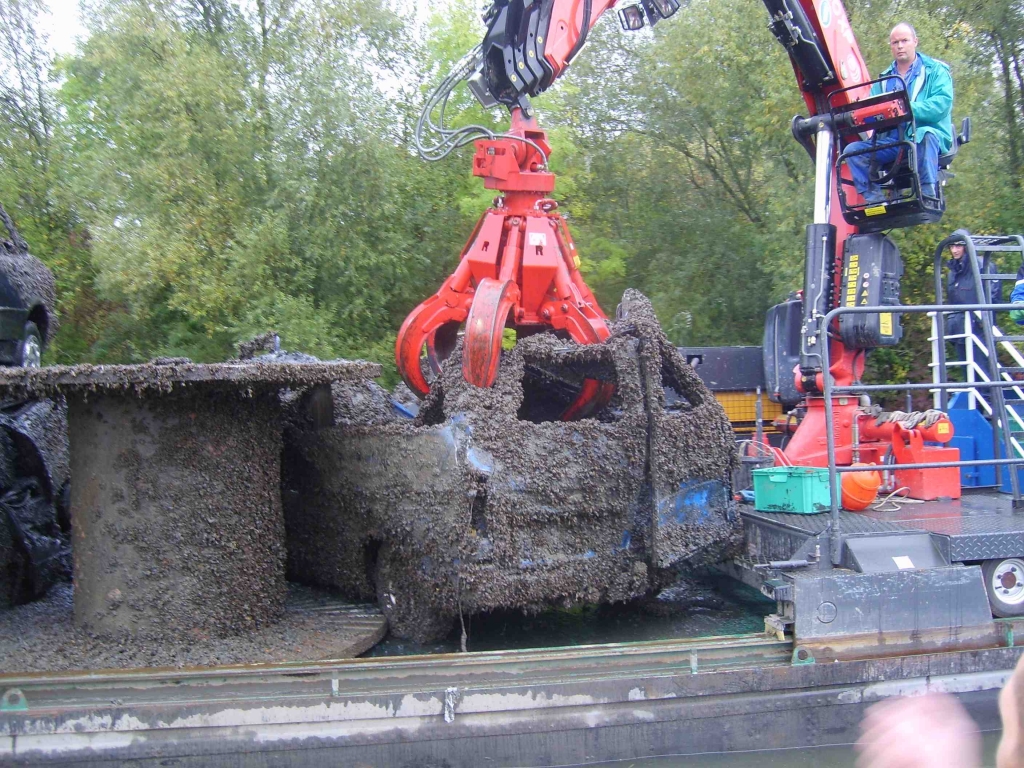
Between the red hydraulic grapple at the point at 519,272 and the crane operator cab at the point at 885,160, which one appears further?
the crane operator cab at the point at 885,160

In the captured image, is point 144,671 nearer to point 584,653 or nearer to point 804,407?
point 584,653

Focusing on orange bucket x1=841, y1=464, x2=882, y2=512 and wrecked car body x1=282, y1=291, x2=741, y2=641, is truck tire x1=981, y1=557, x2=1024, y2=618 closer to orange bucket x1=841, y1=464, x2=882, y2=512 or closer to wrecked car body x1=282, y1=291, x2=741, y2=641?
orange bucket x1=841, y1=464, x2=882, y2=512

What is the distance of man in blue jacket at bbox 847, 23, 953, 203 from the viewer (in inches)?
233

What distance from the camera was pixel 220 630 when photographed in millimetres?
4574

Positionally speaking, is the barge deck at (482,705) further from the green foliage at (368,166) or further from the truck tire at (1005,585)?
Answer: the green foliage at (368,166)

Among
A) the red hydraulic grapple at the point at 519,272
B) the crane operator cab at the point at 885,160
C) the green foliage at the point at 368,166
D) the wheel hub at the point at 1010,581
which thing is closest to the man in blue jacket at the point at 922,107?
the crane operator cab at the point at 885,160

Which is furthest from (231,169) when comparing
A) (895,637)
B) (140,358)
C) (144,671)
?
(895,637)

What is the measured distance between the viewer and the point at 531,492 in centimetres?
452

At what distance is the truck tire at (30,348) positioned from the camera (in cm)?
600

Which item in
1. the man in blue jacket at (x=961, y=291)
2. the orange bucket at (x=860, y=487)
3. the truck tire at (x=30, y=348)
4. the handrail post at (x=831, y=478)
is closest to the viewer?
the handrail post at (x=831, y=478)

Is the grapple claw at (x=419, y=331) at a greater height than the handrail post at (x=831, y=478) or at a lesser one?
greater

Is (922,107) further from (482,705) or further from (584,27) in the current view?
(482,705)

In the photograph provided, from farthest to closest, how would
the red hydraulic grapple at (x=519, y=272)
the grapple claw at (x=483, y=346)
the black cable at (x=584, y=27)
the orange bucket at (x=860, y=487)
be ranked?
the black cable at (x=584, y=27)
the red hydraulic grapple at (x=519, y=272)
the orange bucket at (x=860, y=487)
the grapple claw at (x=483, y=346)

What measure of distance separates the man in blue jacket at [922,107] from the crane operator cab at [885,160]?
0.01 metres
